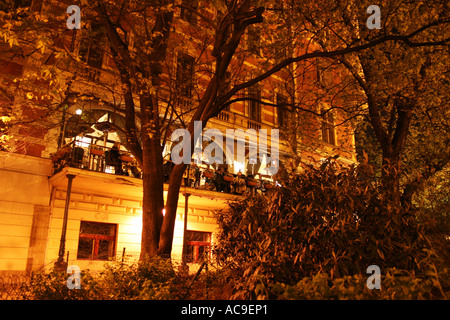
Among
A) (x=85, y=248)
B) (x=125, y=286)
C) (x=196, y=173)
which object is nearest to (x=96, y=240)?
(x=85, y=248)

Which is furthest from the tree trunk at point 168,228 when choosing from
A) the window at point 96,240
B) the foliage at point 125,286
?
the window at point 96,240

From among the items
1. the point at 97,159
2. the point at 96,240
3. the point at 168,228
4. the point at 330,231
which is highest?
the point at 97,159

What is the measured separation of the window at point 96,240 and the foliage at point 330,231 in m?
9.96

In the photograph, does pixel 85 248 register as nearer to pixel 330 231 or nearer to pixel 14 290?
pixel 14 290

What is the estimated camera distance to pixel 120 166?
44.5ft

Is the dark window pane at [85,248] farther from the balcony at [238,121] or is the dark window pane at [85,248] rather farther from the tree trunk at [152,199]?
the balcony at [238,121]

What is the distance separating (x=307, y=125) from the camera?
15320 mm

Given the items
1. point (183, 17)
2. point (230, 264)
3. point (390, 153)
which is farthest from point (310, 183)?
point (183, 17)

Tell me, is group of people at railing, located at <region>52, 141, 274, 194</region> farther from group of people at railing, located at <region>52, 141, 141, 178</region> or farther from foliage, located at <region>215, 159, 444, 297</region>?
foliage, located at <region>215, 159, 444, 297</region>

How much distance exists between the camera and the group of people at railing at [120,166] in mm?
12557

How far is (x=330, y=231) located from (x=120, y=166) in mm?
10566

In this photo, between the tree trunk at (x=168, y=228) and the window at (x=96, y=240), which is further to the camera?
the window at (x=96, y=240)
